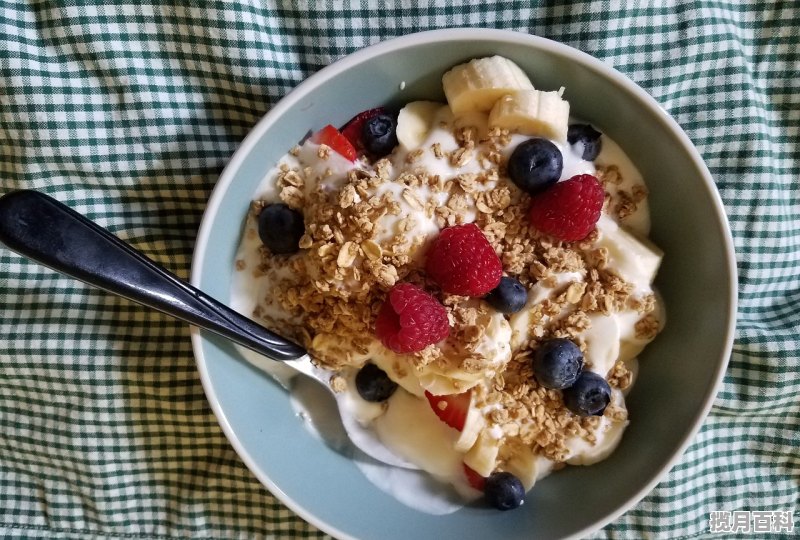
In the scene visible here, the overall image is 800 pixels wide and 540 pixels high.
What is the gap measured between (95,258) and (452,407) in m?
0.52

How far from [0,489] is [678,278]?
1189 millimetres

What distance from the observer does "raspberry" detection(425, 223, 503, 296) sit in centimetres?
83

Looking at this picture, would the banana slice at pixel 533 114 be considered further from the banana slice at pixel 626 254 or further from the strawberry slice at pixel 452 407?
the strawberry slice at pixel 452 407

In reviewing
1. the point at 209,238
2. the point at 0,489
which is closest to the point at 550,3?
the point at 209,238

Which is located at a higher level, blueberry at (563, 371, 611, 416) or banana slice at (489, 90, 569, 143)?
banana slice at (489, 90, 569, 143)

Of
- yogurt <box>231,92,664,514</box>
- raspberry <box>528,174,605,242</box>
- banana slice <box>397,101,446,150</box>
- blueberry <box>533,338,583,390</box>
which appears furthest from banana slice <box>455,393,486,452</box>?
banana slice <box>397,101,446,150</box>

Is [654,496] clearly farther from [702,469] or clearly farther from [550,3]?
[550,3]

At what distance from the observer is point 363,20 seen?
3.15 feet

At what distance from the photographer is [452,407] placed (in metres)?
0.99

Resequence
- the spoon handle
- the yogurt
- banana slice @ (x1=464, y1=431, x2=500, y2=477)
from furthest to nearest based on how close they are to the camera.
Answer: banana slice @ (x1=464, y1=431, x2=500, y2=477) < the yogurt < the spoon handle

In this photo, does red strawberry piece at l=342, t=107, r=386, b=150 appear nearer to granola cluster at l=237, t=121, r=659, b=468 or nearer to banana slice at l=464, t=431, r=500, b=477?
granola cluster at l=237, t=121, r=659, b=468

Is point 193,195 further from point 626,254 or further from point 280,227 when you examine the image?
point 626,254

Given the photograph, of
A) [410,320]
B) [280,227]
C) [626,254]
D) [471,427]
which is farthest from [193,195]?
[626,254]

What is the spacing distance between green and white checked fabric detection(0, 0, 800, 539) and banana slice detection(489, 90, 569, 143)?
0.16m
